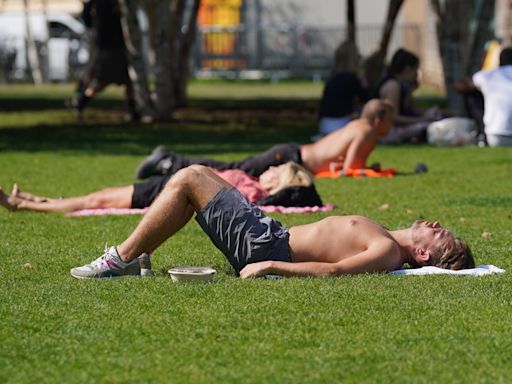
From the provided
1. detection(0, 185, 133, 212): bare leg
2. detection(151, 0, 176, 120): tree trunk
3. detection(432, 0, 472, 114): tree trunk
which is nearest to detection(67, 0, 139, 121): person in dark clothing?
detection(151, 0, 176, 120): tree trunk

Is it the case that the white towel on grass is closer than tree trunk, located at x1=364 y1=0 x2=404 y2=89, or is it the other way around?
the white towel on grass

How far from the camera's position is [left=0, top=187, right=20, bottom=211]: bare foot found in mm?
10973

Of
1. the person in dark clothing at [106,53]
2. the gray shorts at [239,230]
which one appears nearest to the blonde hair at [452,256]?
the gray shorts at [239,230]

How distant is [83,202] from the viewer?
1127 cm

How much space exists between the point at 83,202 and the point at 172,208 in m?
3.68

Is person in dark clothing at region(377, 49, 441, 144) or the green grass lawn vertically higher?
the green grass lawn

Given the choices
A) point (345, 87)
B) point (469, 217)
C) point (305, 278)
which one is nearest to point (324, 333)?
point (305, 278)

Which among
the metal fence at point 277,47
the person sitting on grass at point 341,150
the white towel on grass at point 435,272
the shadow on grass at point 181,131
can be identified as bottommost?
the metal fence at point 277,47

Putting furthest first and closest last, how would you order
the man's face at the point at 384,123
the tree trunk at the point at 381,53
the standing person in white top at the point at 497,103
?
the tree trunk at the point at 381,53 < the standing person in white top at the point at 497,103 < the man's face at the point at 384,123

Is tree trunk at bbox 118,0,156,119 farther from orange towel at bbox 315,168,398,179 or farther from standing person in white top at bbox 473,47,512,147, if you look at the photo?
orange towel at bbox 315,168,398,179

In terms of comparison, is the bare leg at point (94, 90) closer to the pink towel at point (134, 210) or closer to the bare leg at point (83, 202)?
the bare leg at point (83, 202)

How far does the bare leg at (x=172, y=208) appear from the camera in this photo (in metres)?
7.72

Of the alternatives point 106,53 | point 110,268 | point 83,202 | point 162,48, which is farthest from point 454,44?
point 110,268

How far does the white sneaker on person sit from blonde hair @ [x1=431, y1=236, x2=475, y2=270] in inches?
71.4
